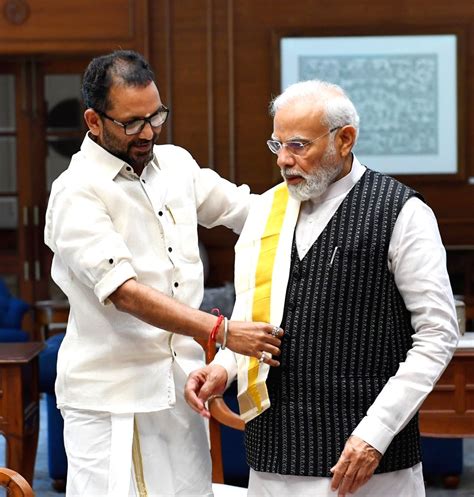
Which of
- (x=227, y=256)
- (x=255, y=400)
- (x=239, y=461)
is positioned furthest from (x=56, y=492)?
(x=227, y=256)

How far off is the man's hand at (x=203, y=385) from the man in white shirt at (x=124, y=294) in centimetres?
13

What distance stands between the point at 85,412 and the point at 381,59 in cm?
638

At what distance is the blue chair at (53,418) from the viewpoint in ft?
16.2

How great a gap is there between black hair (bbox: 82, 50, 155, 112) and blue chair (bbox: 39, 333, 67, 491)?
8.32 feet

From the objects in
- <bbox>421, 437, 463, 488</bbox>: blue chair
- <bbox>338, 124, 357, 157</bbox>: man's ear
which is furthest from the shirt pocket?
<bbox>421, 437, 463, 488</bbox>: blue chair

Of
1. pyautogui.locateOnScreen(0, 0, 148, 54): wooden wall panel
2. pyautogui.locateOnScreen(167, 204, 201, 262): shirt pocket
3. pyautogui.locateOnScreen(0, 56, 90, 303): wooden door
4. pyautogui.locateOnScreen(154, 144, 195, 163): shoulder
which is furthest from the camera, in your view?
pyautogui.locateOnScreen(0, 56, 90, 303): wooden door

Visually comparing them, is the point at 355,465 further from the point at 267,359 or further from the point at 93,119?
the point at 93,119

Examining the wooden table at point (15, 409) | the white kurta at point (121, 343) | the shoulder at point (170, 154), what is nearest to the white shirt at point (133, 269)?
the white kurta at point (121, 343)

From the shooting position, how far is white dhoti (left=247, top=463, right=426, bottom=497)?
7.56ft

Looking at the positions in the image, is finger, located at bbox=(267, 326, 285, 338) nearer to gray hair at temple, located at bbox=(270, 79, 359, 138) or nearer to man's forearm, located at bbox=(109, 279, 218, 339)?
man's forearm, located at bbox=(109, 279, 218, 339)

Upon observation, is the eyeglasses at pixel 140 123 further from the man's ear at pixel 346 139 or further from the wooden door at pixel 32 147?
the wooden door at pixel 32 147

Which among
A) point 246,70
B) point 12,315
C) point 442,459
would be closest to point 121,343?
point 442,459

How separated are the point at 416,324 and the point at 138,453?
0.77 m

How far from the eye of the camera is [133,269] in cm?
252
